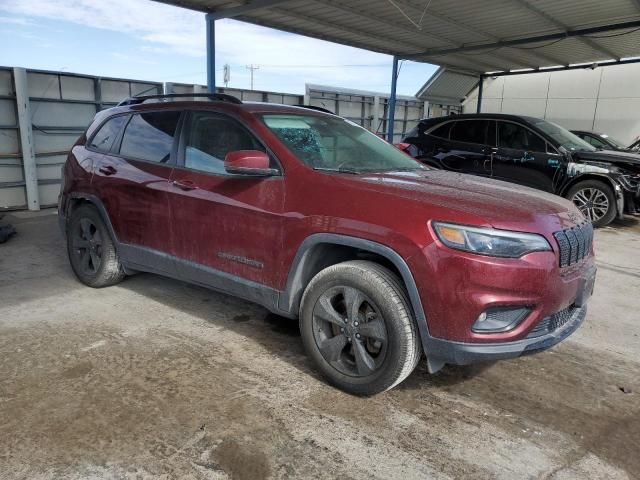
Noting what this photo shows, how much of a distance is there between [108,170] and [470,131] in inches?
257

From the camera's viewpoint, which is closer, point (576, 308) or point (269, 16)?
point (576, 308)

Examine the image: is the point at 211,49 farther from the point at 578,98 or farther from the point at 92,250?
the point at 578,98

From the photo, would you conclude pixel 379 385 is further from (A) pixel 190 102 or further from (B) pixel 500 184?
(A) pixel 190 102

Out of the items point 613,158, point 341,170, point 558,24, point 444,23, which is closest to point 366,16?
point 444,23

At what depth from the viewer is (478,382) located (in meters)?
3.15

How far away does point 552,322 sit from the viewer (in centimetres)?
269

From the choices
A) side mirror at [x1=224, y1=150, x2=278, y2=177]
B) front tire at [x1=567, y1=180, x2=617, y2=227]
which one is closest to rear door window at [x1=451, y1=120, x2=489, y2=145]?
front tire at [x1=567, y1=180, x2=617, y2=227]

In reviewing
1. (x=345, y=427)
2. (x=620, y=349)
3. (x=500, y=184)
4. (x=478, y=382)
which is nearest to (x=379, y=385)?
(x=345, y=427)

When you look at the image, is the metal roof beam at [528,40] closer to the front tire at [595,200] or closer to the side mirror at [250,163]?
the front tire at [595,200]

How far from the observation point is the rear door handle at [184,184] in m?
3.57

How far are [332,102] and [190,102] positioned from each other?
11.1 meters

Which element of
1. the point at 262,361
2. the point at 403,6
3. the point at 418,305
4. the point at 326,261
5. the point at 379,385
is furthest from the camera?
the point at 403,6

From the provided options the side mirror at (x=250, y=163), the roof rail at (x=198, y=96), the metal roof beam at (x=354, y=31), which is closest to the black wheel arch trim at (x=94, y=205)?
the roof rail at (x=198, y=96)

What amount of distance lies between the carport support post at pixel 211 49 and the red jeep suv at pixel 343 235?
518cm
